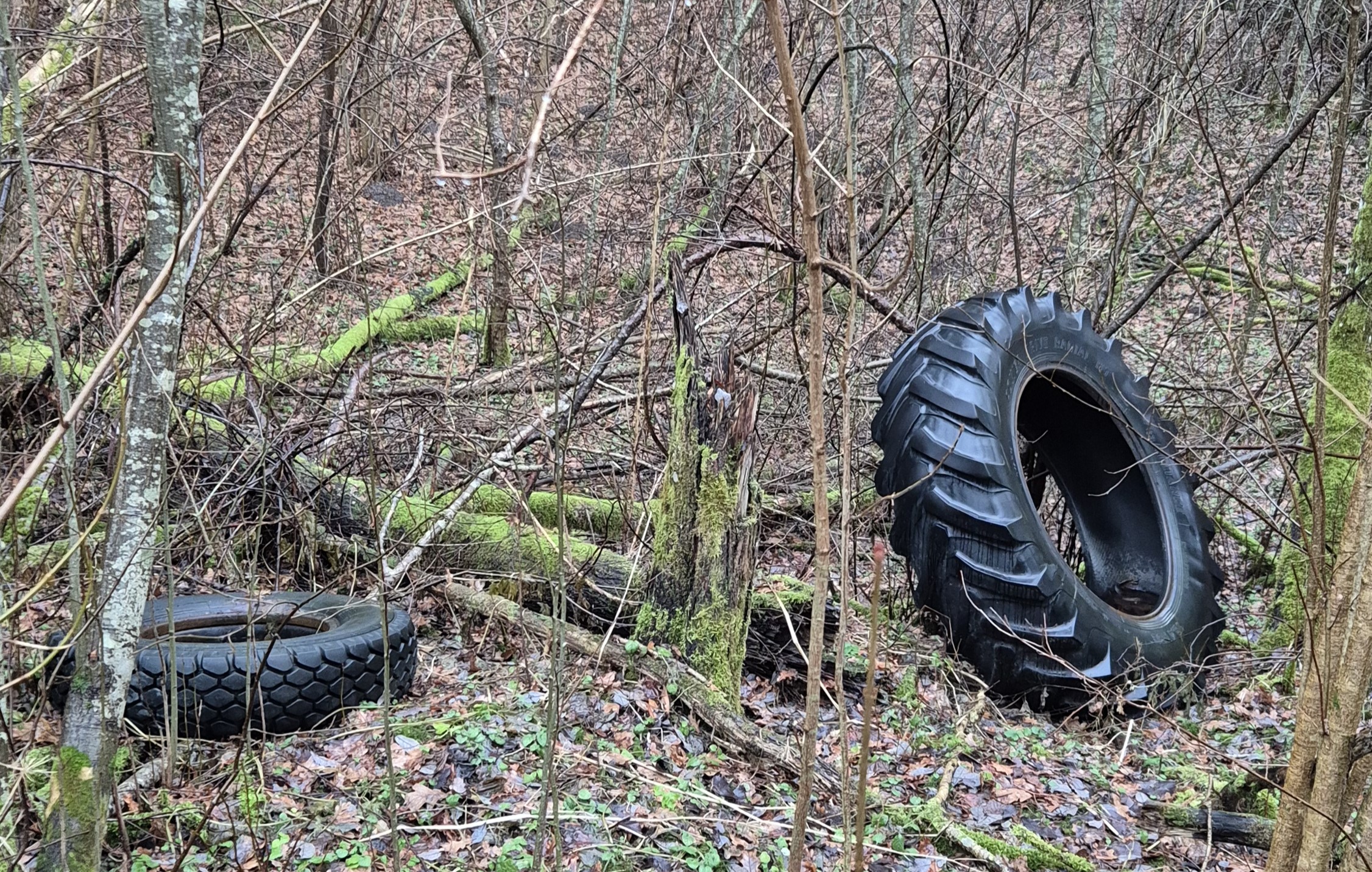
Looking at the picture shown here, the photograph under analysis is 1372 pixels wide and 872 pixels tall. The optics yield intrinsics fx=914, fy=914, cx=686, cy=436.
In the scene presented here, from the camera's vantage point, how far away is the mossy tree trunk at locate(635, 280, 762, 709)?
3.77m

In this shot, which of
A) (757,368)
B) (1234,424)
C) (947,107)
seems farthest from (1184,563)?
(947,107)

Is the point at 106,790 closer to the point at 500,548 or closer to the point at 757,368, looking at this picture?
the point at 500,548

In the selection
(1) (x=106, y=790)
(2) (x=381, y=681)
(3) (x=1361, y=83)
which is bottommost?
(2) (x=381, y=681)

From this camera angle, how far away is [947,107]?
6418 millimetres

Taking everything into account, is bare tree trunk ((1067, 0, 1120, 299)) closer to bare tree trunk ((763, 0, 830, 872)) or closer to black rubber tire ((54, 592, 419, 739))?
black rubber tire ((54, 592, 419, 739))

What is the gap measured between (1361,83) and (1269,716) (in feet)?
29.0

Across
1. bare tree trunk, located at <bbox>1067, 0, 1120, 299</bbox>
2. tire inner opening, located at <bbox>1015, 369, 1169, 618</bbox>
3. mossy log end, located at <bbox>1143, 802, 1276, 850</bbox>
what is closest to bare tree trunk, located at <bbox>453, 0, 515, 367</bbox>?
tire inner opening, located at <bbox>1015, 369, 1169, 618</bbox>

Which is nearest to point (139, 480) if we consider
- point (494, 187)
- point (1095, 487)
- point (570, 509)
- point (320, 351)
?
point (570, 509)

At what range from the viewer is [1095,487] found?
5699mm

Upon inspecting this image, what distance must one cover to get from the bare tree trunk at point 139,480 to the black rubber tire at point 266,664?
60 centimetres

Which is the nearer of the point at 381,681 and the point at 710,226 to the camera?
the point at 381,681

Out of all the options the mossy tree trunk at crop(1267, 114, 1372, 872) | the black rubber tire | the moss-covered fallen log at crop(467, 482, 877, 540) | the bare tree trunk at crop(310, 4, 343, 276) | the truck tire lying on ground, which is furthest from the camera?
the bare tree trunk at crop(310, 4, 343, 276)

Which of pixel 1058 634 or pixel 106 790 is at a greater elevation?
pixel 106 790

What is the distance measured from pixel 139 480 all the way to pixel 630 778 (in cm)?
188
